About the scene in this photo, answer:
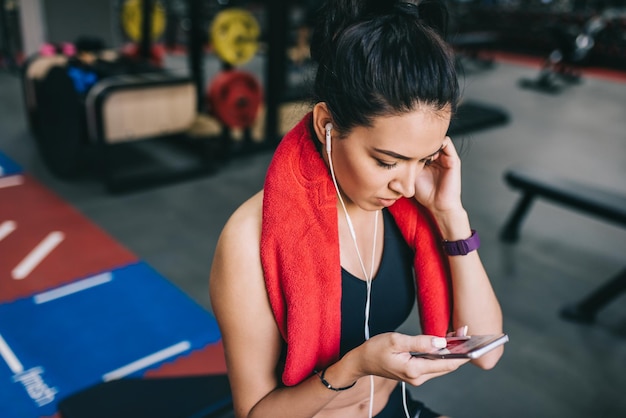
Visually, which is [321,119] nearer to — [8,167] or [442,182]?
[442,182]

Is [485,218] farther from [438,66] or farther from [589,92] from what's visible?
[589,92]

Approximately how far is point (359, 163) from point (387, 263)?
0.99 feet

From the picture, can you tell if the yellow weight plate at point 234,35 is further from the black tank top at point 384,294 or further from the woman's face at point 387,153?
the woman's face at point 387,153

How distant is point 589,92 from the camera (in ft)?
26.3

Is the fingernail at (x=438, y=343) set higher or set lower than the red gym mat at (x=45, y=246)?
higher

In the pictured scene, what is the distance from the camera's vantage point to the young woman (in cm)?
86

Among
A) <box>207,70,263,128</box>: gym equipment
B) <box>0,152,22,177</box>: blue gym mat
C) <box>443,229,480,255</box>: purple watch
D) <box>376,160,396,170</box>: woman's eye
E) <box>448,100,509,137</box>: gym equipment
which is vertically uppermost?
<box>376,160,396,170</box>: woman's eye

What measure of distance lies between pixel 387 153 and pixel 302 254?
25 centimetres

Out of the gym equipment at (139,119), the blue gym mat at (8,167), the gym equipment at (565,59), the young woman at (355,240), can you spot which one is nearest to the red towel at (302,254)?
the young woman at (355,240)

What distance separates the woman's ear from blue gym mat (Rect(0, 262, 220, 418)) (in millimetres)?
1487

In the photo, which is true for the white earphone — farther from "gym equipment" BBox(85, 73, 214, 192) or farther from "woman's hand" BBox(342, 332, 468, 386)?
"gym equipment" BBox(85, 73, 214, 192)

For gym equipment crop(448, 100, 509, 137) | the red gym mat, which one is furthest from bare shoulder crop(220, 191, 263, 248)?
gym equipment crop(448, 100, 509, 137)

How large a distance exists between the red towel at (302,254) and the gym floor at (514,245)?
0.48 metres

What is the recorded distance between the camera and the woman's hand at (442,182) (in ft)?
3.47
